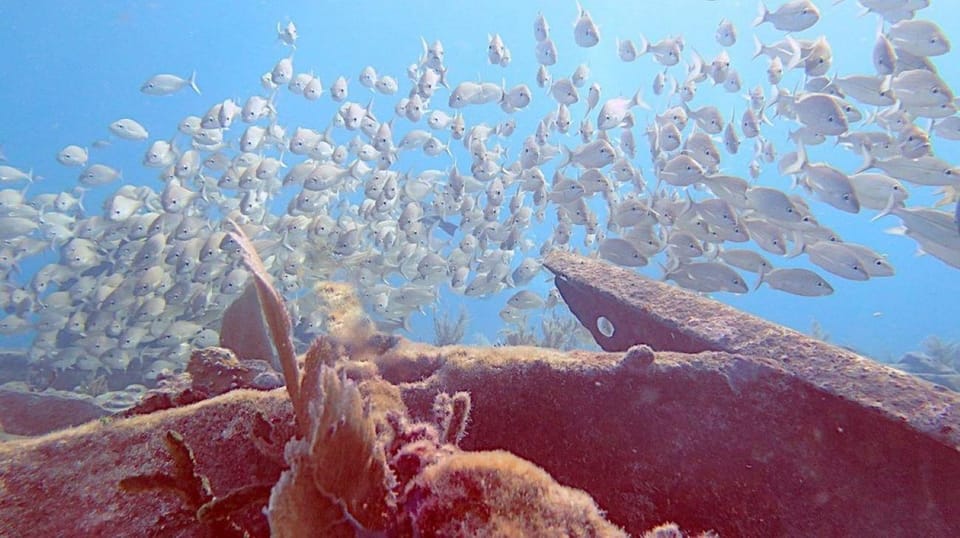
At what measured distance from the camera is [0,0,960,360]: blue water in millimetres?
66750

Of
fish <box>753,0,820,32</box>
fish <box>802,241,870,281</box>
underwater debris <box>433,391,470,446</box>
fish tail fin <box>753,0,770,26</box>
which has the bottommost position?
underwater debris <box>433,391,470,446</box>

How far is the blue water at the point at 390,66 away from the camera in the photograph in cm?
6675

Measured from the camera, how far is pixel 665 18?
6531 cm

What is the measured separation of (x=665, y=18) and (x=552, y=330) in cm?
6552

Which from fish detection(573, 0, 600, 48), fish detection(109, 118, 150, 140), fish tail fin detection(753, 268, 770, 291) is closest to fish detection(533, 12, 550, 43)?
fish detection(573, 0, 600, 48)

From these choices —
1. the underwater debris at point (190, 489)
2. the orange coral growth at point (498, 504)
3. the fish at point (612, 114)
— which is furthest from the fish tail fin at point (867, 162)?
the underwater debris at point (190, 489)

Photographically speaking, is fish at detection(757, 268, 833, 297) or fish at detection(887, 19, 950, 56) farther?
fish at detection(887, 19, 950, 56)

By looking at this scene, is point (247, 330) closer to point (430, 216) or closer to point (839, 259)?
point (839, 259)

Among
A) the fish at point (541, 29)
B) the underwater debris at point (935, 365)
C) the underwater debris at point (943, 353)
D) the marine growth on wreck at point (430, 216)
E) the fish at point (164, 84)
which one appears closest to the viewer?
the marine growth on wreck at point (430, 216)

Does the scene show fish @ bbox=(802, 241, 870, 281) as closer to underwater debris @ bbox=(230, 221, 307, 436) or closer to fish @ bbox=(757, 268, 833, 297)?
fish @ bbox=(757, 268, 833, 297)

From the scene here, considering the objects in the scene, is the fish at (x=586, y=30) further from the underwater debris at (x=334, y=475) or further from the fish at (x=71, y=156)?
the fish at (x=71, y=156)

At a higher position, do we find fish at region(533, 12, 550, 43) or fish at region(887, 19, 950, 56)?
fish at region(533, 12, 550, 43)

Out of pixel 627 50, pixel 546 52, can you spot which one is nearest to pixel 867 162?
pixel 627 50

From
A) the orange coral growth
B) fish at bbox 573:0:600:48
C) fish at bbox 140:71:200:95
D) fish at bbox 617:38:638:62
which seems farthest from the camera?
fish at bbox 140:71:200:95
